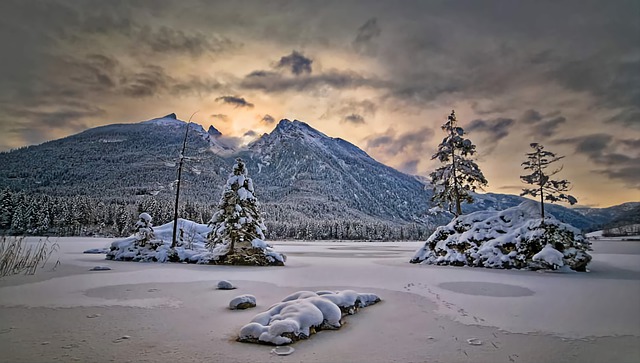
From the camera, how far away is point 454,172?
24.6 meters

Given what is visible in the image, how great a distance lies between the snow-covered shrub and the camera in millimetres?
20609

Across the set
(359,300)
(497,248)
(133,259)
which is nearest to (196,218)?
(133,259)

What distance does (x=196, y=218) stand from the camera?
8231 cm

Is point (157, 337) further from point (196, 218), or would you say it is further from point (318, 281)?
point (196, 218)

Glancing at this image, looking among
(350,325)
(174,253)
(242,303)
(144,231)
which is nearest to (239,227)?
(174,253)

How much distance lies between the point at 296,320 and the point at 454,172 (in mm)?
22032

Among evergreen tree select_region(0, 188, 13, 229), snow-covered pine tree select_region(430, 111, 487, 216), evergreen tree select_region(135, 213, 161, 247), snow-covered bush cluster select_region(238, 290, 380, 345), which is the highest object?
snow-covered pine tree select_region(430, 111, 487, 216)

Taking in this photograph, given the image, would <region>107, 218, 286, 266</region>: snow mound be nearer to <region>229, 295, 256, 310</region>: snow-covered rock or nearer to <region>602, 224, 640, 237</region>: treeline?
<region>229, 295, 256, 310</region>: snow-covered rock

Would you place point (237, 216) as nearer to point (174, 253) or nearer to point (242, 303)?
point (174, 253)

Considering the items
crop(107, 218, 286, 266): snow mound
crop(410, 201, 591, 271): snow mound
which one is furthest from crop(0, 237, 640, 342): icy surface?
crop(107, 218, 286, 266): snow mound

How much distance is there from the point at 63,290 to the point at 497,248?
1959 cm

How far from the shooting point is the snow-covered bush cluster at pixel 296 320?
16.6 feet

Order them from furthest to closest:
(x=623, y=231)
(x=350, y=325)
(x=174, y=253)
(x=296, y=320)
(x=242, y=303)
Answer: (x=623, y=231) < (x=174, y=253) < (x=242, y=303) < (x=350, y=325) < (x=296, y=320)

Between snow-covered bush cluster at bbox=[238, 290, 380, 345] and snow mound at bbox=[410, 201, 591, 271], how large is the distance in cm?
1389
